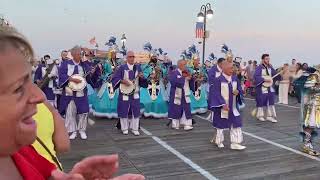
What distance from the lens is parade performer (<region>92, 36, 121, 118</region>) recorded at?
1104cm

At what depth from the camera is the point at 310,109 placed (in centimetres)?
692

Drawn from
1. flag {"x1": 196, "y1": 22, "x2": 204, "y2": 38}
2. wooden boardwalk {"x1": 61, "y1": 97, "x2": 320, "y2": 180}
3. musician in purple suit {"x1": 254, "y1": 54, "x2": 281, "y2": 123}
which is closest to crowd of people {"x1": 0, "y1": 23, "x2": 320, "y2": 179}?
musician in purple suit {"x1": 254, "y1": 54, "x2": 281, "y2": 123}

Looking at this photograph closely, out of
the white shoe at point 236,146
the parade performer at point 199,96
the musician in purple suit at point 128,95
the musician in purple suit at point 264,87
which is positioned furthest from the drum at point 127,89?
the musician in purple suit at point 264,87

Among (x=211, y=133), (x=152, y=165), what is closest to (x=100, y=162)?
(x=152, y=165)

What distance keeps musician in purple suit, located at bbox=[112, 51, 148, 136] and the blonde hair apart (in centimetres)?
784

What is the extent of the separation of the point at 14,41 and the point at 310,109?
6.63 m

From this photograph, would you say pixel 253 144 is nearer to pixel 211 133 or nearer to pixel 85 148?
pixel 211 133

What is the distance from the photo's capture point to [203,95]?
1234 cm

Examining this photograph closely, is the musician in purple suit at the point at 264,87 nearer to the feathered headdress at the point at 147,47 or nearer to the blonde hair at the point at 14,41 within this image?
the feathered headdress at the point at 147,47

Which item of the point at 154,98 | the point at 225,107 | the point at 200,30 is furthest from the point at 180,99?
the point at 200,30

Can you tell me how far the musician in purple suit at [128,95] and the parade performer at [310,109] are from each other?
3466mm

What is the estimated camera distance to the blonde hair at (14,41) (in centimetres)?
93

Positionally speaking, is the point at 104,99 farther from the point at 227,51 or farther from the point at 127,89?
the point at 227,51

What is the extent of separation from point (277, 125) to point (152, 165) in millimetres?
Result: 4921
